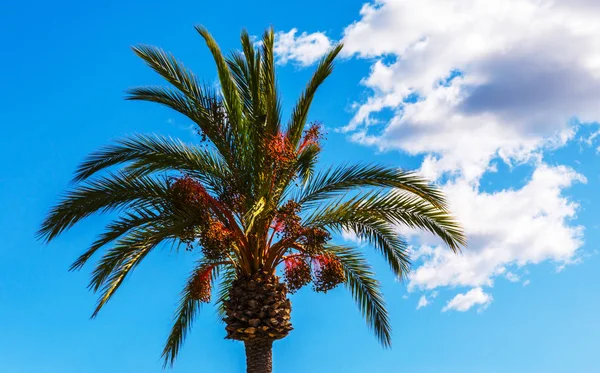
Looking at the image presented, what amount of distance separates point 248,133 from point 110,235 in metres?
3.44

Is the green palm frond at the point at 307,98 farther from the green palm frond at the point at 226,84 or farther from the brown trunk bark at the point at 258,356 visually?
the brown trunk bark at the point at 258,356

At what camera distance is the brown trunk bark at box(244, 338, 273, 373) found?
47.9ft

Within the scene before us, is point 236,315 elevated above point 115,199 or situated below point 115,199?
below

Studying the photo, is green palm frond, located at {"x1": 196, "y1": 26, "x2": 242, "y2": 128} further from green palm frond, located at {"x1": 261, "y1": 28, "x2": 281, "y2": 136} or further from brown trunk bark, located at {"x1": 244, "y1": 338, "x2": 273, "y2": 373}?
brown trunk bark, located at {"x1": 244, "y1": 338, "x2": 273, "y2": 373}

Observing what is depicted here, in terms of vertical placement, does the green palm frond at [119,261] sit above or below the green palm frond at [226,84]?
below

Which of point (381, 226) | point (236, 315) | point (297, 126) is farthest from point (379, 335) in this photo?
point (297, 126)

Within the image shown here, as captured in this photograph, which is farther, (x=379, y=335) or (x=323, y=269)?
(x=379, y=335)

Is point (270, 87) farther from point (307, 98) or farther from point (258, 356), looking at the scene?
point (258, 356)

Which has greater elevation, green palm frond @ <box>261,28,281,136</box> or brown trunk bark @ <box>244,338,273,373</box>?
green palm frond @ <box>261,28,281,136</box>

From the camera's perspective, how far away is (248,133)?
1496 cm

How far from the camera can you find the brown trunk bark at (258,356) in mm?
14602

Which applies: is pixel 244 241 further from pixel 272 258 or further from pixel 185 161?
pixel 185 161

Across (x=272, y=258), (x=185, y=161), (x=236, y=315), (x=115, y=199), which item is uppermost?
(x=185, y=161)

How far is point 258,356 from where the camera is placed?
1464 cm
